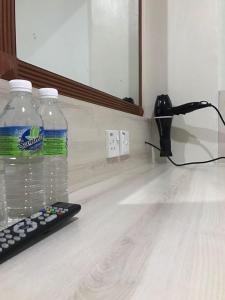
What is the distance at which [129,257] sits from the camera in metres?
0.38

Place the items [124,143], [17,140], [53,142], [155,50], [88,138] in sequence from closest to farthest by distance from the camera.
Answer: [17,140], [53,142], [88,138], [124,143], [155,50]

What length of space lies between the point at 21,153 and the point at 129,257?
0.23m

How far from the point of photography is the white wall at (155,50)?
1.65 m

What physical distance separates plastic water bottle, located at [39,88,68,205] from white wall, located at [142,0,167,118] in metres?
0.99

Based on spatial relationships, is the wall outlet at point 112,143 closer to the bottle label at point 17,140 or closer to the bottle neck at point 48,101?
the bottle neck at point 48,101

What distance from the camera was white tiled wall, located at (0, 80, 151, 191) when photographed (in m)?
0.83

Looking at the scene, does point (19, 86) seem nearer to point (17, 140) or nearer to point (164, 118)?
point (17, 140)

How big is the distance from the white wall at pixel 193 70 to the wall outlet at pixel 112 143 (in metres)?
0.55

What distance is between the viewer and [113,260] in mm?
374

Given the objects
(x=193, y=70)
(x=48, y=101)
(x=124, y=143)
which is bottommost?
(x=124, y=143)

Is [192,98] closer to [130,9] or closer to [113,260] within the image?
[130,9]

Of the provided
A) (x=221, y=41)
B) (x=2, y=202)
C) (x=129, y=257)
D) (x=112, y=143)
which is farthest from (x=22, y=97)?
(x=221, y=41)

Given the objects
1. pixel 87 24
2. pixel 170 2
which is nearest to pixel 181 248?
pixel 87 24

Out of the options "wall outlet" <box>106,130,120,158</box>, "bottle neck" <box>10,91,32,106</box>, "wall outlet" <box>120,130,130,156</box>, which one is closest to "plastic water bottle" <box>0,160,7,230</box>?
"bottle neck" <box>10,91,32,106</box>
